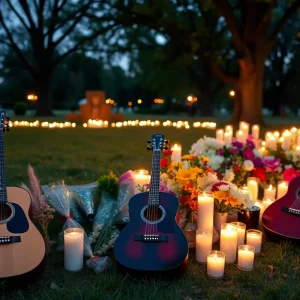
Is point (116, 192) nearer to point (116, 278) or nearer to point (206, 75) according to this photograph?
point (116, 278)

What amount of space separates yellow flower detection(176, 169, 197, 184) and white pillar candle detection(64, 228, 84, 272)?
112 cm

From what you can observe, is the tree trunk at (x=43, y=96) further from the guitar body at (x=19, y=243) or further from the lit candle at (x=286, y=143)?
the guitar body at (x=19, y=243)

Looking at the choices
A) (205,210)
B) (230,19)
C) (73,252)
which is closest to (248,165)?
(205,210)

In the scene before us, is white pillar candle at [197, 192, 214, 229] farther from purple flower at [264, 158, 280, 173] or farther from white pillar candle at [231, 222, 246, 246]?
purple flower at [264, 158, 280, 173]

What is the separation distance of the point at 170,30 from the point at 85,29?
11.8 metres

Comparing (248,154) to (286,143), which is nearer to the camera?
(248,154)

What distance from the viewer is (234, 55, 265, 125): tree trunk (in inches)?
632

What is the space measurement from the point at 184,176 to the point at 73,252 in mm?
1267

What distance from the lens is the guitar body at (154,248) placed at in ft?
9.05

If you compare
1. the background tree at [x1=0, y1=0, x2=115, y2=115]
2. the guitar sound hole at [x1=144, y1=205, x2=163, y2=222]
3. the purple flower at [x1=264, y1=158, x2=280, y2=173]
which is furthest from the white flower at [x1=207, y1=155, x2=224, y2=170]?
the background tree at [x1=0, y1=0, x2=115, y2=115]

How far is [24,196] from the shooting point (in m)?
2.93

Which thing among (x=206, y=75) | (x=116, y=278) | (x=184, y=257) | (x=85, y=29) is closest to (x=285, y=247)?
(x=184, y=257)

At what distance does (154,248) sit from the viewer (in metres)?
2.81

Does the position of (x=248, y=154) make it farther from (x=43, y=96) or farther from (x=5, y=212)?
(x=43, y=96)
